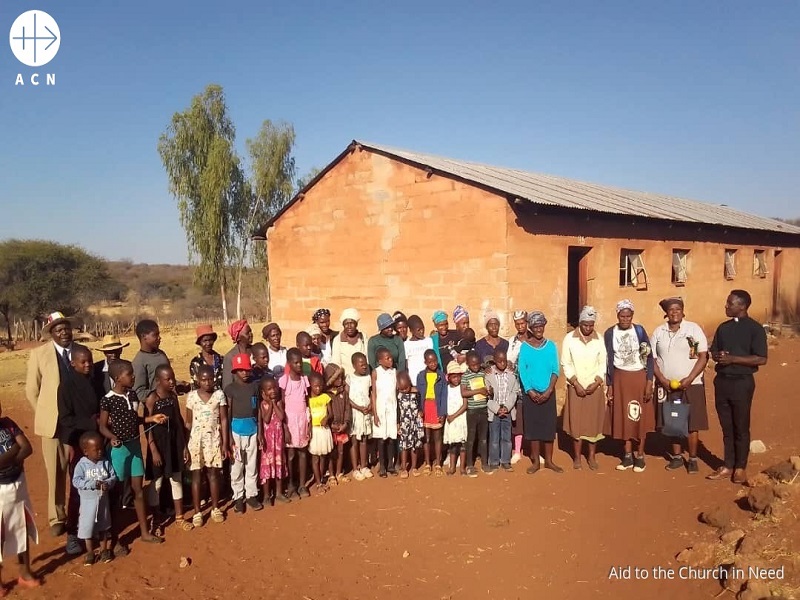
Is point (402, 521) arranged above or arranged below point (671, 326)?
below

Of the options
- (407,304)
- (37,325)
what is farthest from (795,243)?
(37,325)

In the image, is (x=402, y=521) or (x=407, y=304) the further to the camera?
(x=407, y=304)

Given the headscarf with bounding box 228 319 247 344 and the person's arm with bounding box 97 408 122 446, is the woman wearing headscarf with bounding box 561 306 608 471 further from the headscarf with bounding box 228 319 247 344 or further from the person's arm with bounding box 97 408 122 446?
the person's arm with bounding box 97 408 122 446

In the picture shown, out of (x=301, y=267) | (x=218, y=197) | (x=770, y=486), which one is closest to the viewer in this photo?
(x=770, y=486)

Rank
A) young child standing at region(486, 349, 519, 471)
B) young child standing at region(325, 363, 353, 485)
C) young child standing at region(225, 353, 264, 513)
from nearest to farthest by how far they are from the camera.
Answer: young child standing at region(225, 353, 264, 513)
young child standing at region(325, 363, 353, 485)
young child standing at region(486, 349, 519, 471)

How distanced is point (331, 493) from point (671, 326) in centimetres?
364

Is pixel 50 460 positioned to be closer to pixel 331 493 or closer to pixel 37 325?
pixel 331 493

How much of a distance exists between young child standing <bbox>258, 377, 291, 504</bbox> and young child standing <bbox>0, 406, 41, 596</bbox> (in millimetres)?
1707

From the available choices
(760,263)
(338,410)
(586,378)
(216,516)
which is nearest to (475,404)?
(586,378)

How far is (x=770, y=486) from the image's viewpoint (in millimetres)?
3842

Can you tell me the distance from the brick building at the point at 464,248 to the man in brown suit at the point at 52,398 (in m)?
5.64

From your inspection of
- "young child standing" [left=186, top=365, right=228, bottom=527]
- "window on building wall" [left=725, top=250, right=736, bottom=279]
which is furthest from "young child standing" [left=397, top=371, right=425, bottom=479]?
"window on building wall" [left=725, top=250, right=736, bottom=279]

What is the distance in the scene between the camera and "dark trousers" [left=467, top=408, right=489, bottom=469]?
5359 millimetres

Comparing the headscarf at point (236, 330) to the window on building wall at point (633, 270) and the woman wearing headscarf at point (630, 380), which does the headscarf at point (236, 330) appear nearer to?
the woman wearing headscarf at point (630, 380)
